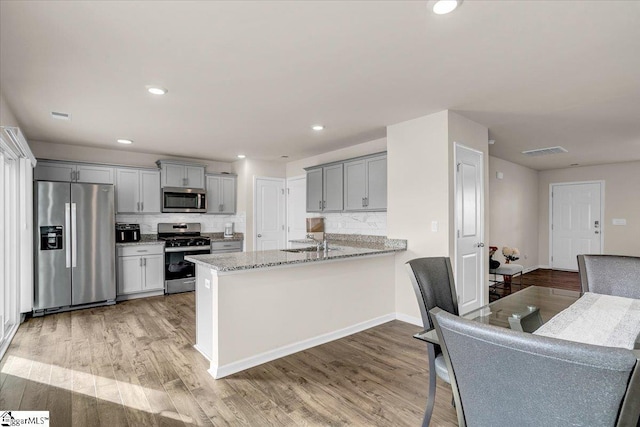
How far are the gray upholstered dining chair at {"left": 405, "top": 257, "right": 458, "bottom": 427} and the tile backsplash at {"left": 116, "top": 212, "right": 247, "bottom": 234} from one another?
15.2 ft

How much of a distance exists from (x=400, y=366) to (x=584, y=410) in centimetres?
213

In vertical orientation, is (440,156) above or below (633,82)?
below

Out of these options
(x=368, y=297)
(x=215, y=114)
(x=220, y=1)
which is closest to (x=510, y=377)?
(x=220, y=1)

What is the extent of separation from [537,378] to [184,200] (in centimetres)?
578

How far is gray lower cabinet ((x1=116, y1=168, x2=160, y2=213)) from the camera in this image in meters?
5.20

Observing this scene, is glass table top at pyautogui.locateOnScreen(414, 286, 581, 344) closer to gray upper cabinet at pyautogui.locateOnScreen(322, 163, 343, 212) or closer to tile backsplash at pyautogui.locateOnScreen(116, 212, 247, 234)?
gray upper cabinet at pyautogui.locateOnScreen(322, 163, 343, 212)

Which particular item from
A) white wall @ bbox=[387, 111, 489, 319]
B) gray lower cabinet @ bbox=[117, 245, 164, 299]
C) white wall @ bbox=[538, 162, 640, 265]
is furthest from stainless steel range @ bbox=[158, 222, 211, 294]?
white wall @ bbox=[538, 162, 640, 265]

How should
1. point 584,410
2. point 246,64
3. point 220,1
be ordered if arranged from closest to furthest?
point 584,410, point 220,1, point 246,64

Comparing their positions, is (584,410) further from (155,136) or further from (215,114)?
(155,136)

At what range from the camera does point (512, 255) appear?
5.55m

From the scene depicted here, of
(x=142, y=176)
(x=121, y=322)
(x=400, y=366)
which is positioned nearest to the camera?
(x=400, y=366)

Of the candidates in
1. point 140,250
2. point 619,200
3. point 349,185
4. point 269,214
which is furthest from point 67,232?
point 619,200

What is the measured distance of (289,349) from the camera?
9.80ft

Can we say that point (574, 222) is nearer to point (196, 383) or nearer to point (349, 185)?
point (349, 185)
